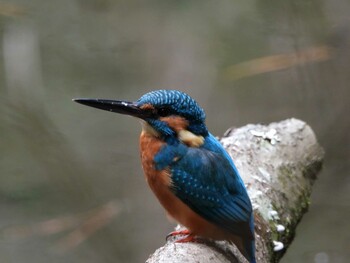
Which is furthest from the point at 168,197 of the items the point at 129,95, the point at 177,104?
the point at 129,95

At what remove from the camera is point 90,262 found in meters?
7.12

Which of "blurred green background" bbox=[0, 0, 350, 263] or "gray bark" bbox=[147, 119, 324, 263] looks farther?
"blurred green background" bbox=[0, 0, 350, 263]

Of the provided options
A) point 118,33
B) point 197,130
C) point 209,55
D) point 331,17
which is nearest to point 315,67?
point 331,17

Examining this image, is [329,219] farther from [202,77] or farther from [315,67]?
[202,77]

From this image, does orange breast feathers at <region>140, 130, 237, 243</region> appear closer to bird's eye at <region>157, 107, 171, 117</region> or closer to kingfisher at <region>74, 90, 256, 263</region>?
kingfisher at <region>74, 90, 256, 263</region>

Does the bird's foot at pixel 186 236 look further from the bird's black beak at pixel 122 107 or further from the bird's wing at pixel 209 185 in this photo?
the bird's black beak at pixel 122 107

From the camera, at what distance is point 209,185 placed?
3232 mm

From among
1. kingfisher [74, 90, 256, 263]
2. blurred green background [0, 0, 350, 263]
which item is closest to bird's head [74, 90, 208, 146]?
kingfisher [74, 90, 256, 263]

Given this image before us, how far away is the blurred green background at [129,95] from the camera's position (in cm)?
602

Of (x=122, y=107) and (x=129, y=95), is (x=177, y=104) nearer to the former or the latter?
(x=122, y=107)

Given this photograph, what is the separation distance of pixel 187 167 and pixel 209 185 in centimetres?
12

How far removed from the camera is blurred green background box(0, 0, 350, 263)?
19.8 feet

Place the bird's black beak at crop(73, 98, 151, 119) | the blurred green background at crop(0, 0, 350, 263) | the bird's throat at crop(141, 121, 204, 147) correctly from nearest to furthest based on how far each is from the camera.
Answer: the bird's black beak at crop(73, 98, 151, 119)
the bird's throat at crop(141, 121, 204, 147)
the blurred green background at crop(0, 0, 350, 263)

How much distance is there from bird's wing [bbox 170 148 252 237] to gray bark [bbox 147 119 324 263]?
0.15 m
